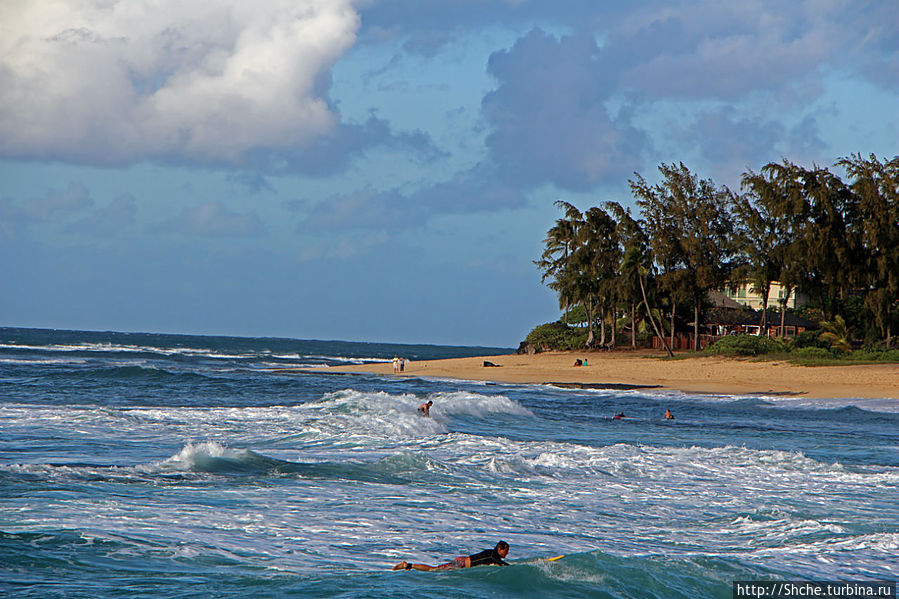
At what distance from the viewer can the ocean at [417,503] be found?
9.80 meters

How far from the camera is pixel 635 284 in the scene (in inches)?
2379

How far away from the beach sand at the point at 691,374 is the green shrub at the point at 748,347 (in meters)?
1.06

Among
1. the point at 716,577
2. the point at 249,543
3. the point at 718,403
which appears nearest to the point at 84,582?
the point at 249,543

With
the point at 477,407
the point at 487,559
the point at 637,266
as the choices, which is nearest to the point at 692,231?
the point at 637,266

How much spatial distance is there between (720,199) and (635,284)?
7944 millimetres

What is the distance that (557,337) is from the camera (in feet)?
231

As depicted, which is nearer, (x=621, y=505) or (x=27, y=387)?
(x=621, y=505)

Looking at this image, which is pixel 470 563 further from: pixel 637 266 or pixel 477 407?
pixel 637 266

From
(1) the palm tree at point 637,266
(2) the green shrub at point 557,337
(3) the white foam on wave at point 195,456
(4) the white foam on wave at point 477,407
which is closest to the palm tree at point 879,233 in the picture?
(1) the palm tree at point 637,266

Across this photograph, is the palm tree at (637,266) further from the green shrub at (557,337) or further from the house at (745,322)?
the house at (745,322)

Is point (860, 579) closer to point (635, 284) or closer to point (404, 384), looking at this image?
point (404, 384)

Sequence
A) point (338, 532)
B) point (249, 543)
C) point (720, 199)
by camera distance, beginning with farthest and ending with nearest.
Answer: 1. point (720, 199)
2. point (338, 532)
3. point (249, 543)

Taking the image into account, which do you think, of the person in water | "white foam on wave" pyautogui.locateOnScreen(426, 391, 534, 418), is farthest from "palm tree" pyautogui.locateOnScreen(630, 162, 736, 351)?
the person in water

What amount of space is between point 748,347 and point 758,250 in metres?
6.61
